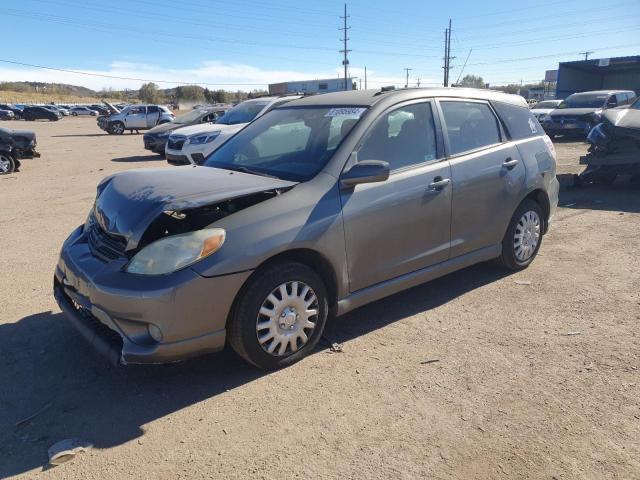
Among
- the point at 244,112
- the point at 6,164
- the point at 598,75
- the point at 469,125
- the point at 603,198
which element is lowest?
the point at 603,198

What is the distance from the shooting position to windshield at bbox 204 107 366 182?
3.83 meters

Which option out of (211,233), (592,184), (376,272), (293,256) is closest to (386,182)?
(376,272)

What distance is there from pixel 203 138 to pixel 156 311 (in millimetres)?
9974

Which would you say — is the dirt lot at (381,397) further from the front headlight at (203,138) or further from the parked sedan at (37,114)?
the parked sedan at (37,114)

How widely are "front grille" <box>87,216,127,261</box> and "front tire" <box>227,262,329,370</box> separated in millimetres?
850

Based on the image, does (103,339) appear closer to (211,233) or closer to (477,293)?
(211,233)

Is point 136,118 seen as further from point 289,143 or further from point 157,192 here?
point 157,192

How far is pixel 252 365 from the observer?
3385 mm

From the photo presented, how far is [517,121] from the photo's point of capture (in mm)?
5180

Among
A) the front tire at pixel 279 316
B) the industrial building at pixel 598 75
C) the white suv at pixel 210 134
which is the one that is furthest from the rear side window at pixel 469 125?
the industrial building at pixel 598 75

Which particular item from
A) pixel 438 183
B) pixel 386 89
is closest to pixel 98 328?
pixel 438 183

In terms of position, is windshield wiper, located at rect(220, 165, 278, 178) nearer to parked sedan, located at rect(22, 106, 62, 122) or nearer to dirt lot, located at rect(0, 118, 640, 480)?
dirt lot, located at rect(0, 118, 640, 480)

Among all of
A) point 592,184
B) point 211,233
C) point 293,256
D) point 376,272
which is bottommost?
point 592,184

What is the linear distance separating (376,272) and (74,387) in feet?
7.17
